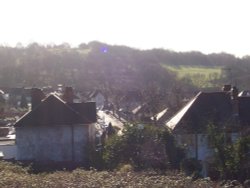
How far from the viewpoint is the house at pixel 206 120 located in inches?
1027

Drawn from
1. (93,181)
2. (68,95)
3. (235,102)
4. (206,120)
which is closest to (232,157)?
(206,120)

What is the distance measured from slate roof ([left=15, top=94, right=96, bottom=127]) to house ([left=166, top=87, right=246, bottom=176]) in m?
4.82

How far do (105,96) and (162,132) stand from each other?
62.6 meters

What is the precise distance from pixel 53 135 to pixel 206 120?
7632mm

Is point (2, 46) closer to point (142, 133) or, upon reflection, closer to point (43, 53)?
point (43, 53)

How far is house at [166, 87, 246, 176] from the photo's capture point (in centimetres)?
2609

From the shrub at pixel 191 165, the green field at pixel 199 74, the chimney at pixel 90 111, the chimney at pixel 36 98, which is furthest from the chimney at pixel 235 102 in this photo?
the green field at pixel 199 74

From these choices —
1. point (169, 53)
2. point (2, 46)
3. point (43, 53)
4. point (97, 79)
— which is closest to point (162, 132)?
point (97, 79)

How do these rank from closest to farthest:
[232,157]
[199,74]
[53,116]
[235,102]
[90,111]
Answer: [232,157]
[53,116]
[235,102]
[90,111]
[199,74]

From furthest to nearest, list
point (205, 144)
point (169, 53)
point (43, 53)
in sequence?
1. point (169, 53)
2. point (43, 53)
3. point (205, 144)

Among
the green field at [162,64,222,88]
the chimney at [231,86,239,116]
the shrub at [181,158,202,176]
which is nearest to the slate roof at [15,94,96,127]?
the shrub at [181,158,202,176]

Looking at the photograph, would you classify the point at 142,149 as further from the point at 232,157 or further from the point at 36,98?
the point at 36,98

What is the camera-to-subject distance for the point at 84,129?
2817 cm

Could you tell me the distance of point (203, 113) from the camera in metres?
28.2
